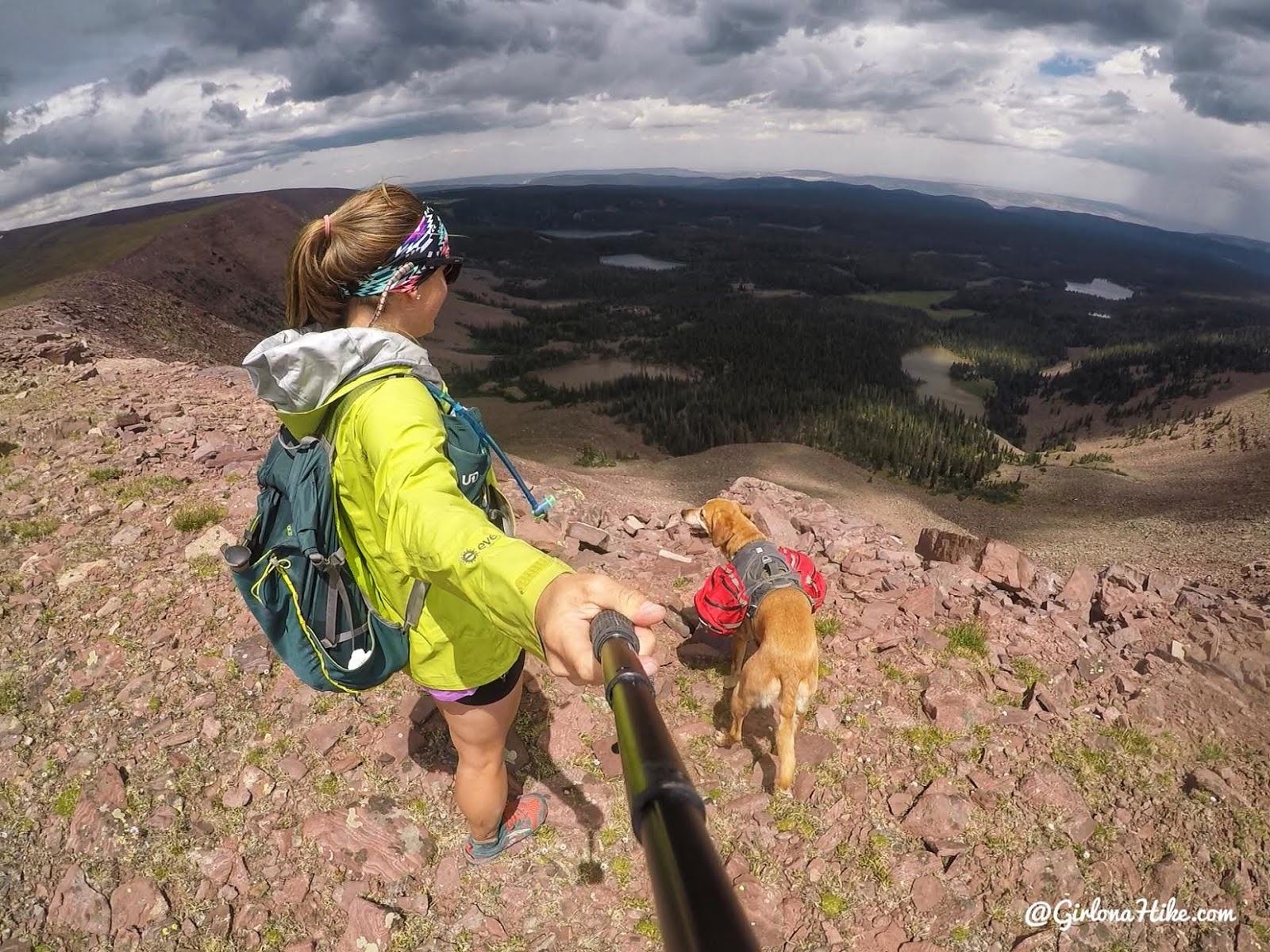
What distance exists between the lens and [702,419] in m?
38.9

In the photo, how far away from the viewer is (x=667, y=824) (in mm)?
925

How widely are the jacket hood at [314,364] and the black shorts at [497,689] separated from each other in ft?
4.54

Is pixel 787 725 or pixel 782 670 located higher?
pixel 782 670

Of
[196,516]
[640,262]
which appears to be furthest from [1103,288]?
[196,516]

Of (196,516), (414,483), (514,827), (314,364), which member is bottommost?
(514,827)

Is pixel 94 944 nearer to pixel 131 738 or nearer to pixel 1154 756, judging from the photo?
pixel 131 738

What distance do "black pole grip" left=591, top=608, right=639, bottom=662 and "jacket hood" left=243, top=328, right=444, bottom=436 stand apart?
1.20 metres

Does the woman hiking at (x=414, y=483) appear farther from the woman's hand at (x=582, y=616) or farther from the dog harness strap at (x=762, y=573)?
the dog harness strap at (x=762, y=573)

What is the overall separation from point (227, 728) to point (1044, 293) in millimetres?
153817

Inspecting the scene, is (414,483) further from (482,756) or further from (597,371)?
(597,371)

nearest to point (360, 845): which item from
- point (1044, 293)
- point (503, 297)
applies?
point (503, 297)

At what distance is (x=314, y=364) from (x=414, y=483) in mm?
614

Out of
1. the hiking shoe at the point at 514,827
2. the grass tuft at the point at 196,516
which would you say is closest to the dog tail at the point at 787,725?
the hiking shoe at the point at 514,827

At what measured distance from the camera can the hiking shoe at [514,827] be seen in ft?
12.6
